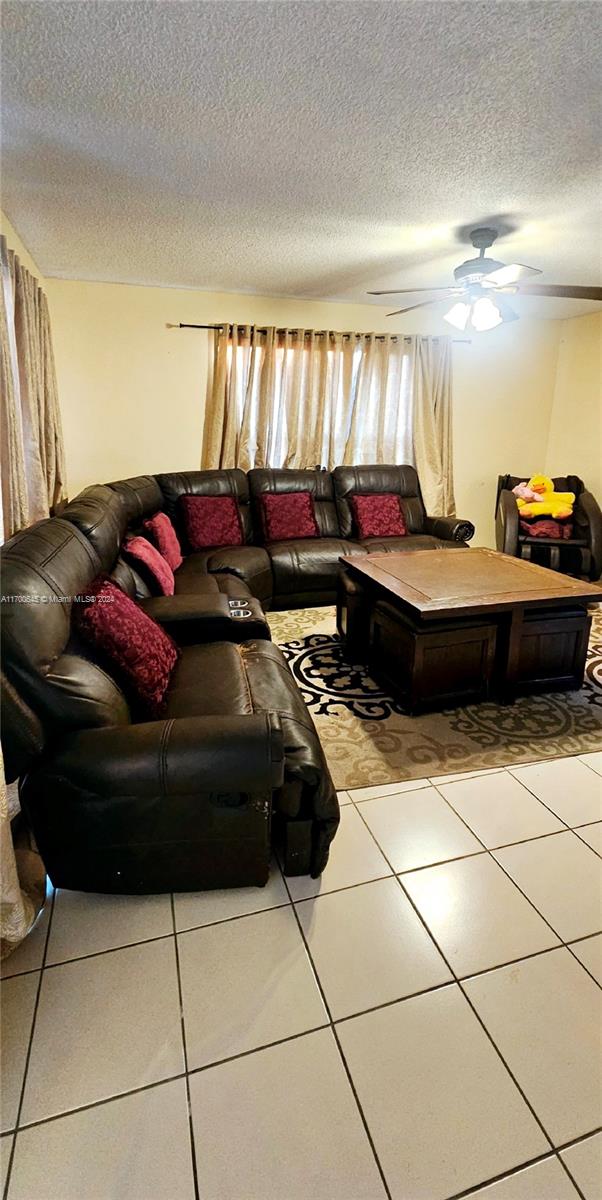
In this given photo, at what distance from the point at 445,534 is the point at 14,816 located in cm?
363

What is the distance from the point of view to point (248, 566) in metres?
3.65

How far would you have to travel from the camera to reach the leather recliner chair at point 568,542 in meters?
4.45

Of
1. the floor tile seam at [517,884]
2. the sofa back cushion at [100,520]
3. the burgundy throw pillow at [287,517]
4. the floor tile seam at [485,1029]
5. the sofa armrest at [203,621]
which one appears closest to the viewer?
the floor tile seam at [485,1029]

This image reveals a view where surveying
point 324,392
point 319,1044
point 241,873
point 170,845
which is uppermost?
point 324,392

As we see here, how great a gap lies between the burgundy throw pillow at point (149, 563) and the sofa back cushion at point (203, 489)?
1176 mm

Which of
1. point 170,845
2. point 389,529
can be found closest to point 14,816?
point 170,845

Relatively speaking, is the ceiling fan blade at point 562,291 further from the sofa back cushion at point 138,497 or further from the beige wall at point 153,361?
the sofa back cushion at point 138,497

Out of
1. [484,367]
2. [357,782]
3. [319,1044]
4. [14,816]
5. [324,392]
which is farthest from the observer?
[484,367]

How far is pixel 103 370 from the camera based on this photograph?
4.20 metres

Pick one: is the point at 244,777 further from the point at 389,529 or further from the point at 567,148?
the point at 389,529

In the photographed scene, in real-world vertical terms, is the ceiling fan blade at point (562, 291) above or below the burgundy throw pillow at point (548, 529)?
above

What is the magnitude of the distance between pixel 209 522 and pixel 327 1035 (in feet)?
10.9

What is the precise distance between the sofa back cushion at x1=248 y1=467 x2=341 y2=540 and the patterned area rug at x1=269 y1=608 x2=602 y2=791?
1.67 m


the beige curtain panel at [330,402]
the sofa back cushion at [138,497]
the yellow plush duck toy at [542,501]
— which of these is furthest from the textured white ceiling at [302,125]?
the yellow plush duck toy at [542,501]
